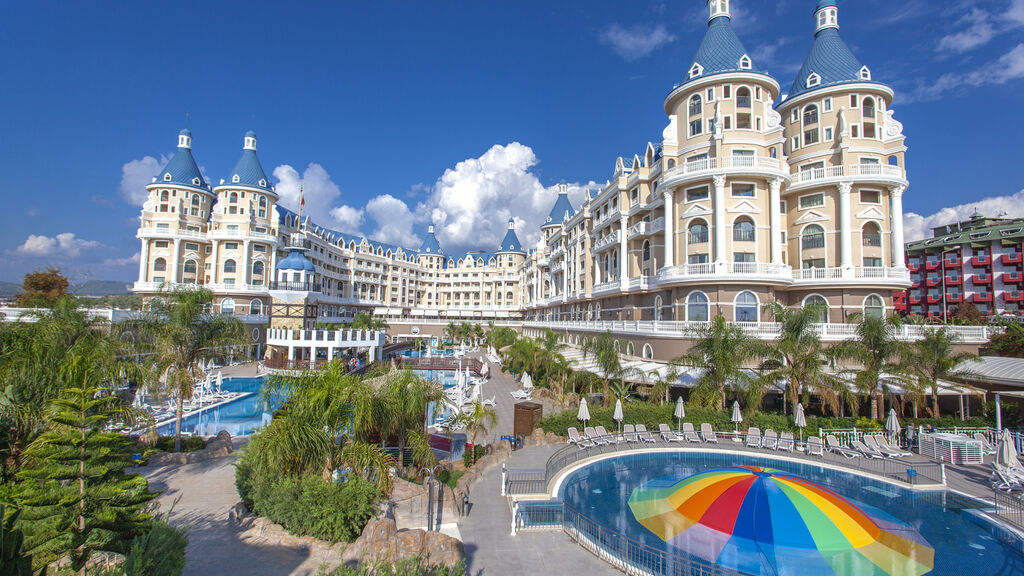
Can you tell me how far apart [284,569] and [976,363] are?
98.7ft

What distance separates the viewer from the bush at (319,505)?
Answer: 970 centimetres

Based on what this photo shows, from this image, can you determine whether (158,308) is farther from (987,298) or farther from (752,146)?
(987,298)

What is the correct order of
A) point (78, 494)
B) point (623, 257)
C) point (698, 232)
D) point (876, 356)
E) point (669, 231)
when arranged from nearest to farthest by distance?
A: point (78, 494) → point (876, 356) → point (698, 232) → point (669, 231) → point (623, 257)

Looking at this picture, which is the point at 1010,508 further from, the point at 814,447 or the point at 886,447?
the point at 814,447

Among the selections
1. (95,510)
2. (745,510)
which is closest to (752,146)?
(745,510)

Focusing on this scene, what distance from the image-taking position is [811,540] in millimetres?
9922

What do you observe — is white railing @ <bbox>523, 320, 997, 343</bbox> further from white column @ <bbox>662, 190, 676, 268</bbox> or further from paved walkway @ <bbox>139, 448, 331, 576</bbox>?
paved walkway @ <bbox>139, 448, 331, 576</bbox>

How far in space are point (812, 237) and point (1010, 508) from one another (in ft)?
67.4

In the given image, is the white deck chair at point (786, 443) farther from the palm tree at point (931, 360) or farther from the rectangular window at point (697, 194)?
the rectangular window at point (697, 194)

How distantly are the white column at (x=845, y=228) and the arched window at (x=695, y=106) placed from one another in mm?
9990

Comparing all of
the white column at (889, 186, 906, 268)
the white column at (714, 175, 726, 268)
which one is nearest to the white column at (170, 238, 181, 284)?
the white column at (714, 175, 726, 268)

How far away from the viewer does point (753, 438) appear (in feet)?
61.9

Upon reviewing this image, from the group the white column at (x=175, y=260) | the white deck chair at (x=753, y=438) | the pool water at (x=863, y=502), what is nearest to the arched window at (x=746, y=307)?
the white deck chair at (x=753, y=438)

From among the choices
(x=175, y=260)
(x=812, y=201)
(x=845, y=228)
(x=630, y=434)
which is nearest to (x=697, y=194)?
(x=812, y=201)
